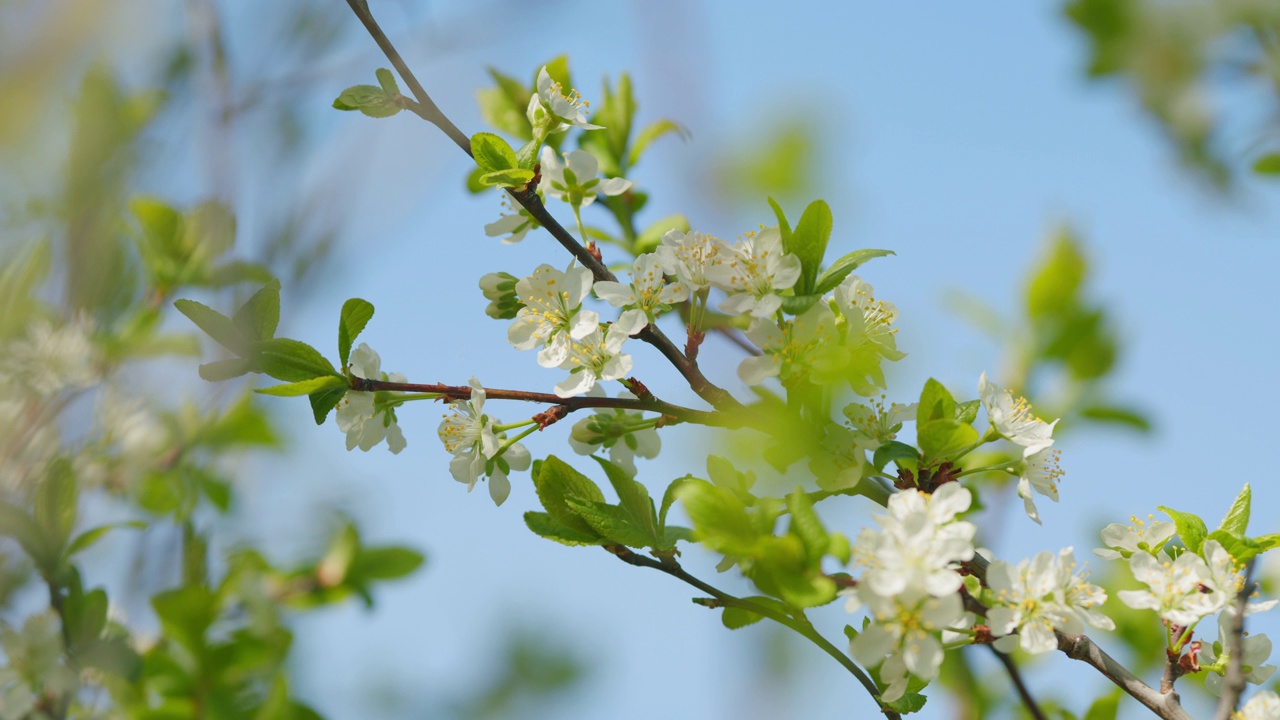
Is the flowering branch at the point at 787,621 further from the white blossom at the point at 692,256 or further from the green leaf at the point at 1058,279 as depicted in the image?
the green leaf at the point at 1058,279

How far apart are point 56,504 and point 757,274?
3.11ft

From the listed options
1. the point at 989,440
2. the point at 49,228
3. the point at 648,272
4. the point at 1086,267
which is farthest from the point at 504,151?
the point at 1086,267

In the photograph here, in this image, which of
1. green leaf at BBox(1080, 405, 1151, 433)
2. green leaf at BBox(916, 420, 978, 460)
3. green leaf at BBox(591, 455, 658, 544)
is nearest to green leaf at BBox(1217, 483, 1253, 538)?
green leaf at BBox(916, 420, 978, 460)

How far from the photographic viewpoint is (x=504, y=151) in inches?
39.7

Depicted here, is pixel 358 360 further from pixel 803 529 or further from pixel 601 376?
pixel 803 529

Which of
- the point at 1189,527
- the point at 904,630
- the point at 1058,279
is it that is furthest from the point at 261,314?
the point at 1058,279

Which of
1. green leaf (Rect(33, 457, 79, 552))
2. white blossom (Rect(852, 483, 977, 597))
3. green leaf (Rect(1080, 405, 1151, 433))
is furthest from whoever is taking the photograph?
green leaf (Rect(1080, 405, 1151, 433))

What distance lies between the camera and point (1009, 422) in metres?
1.01

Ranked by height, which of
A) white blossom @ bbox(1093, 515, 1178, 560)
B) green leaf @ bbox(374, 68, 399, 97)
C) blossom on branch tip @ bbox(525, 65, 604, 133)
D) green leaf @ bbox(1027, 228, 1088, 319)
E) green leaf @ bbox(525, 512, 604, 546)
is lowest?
green leaf @ bbox(525, 512, 604, 546)

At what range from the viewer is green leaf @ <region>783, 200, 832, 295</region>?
0.96 meters

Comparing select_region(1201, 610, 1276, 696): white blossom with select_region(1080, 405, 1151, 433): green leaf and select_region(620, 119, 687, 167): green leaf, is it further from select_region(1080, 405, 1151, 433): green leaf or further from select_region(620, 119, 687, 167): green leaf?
select_region(1080, 405, 1151, 433): green leaf

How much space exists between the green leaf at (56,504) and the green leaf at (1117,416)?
6.49ft

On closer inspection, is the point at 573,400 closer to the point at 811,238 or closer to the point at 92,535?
the point at 811,238

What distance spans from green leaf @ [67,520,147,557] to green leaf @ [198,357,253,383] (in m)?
0.37
